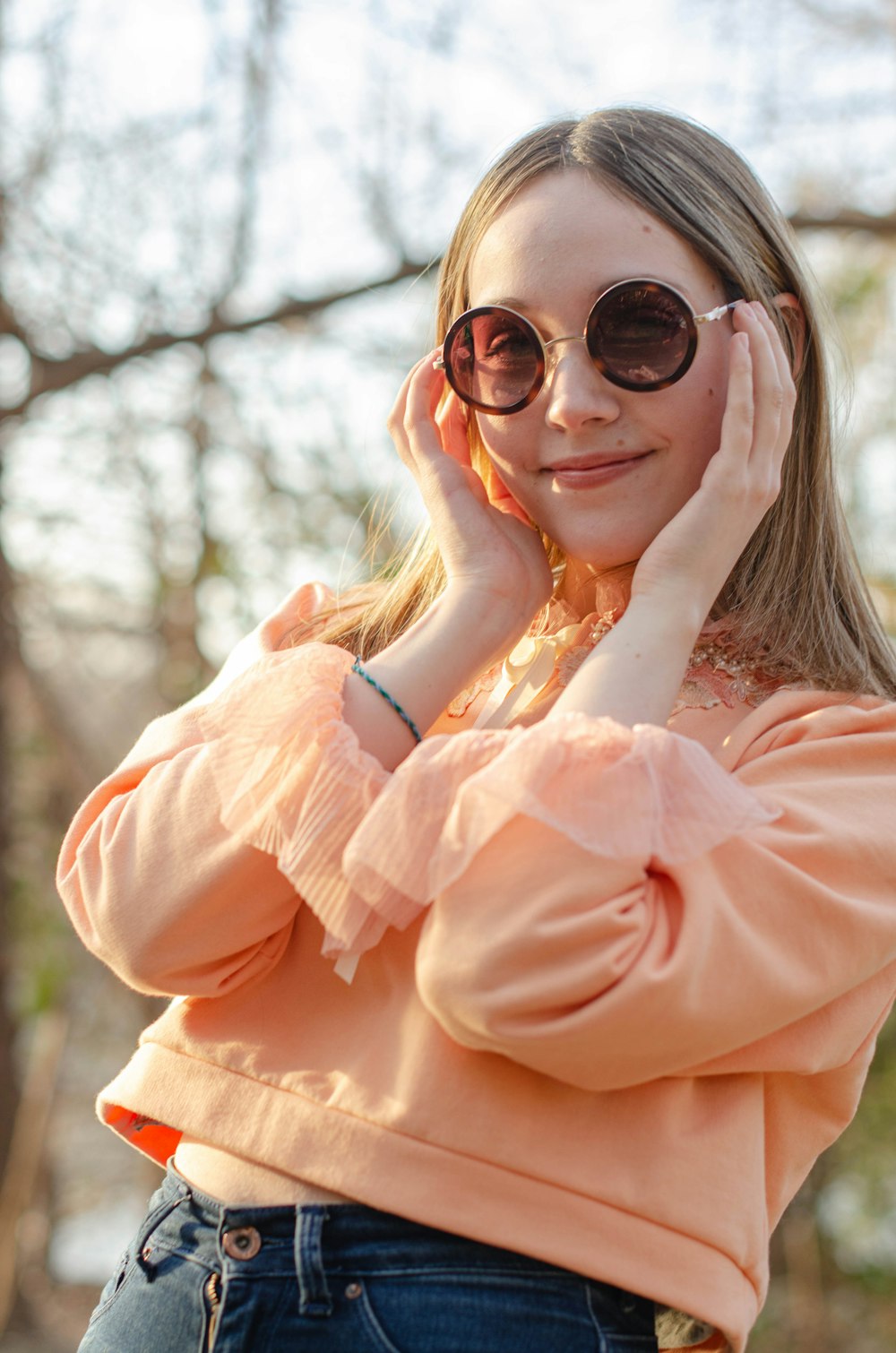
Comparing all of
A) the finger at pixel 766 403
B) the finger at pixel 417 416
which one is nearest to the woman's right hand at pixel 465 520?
the finger at pixel 417 416

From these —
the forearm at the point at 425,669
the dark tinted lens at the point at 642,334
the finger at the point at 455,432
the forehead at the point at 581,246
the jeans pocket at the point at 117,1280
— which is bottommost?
the jeans pocket at the point at 117,1280

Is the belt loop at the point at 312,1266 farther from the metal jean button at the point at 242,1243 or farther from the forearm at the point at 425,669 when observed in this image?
the forearm at the point at 425,669

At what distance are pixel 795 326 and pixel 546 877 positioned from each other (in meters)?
1.09

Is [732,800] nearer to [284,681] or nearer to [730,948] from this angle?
[730,948]

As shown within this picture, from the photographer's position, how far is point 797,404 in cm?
204

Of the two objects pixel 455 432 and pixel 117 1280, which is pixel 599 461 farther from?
pixel 117 1280

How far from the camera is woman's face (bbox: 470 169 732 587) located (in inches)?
69.6

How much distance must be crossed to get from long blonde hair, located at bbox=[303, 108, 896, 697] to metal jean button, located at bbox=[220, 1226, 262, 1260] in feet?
2.90

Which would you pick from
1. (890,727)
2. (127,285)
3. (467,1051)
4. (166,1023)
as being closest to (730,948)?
(467,1051)

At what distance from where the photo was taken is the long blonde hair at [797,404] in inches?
73.0

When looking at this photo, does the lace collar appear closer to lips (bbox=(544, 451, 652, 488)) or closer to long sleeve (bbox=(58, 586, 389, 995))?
lips (bbox=(544, 451, 652, 488))

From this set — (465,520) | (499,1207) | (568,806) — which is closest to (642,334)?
(465,520)

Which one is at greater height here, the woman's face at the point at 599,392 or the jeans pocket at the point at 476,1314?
the woman's face at the point at 599,392

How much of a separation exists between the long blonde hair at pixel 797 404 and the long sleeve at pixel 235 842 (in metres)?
0.47
